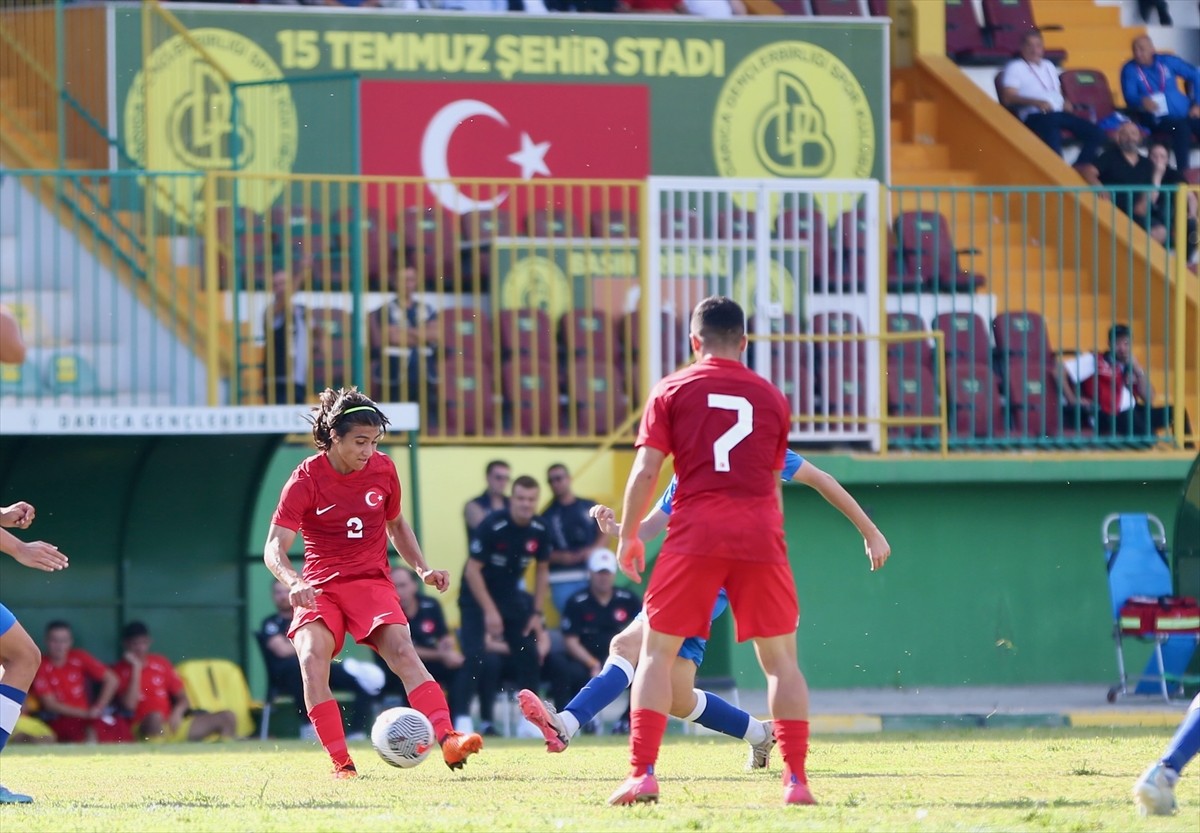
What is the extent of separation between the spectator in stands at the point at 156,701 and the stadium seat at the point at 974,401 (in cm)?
659

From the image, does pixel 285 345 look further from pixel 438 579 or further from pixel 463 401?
pixel 438 579

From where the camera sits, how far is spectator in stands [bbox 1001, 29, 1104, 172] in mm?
20297

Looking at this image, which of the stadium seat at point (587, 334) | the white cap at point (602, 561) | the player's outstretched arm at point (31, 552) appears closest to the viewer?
the player's outstretched arm at point (31, 552)

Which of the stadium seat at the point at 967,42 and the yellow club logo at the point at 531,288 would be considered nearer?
the yellow club logo at the point at 531,288

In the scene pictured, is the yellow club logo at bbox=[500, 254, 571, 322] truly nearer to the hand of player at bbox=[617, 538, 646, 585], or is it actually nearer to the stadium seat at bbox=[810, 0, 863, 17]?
the stadium seat at bbox=[810, 0, 863, 17]

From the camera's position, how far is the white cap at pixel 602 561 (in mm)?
14914

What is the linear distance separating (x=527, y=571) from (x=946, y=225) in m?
5.62

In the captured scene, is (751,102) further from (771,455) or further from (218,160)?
(771,455)

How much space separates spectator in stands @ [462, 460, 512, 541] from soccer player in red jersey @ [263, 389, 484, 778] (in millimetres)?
6269

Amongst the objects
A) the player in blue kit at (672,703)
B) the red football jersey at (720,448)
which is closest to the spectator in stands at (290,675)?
the player in blue kit at (672,703)

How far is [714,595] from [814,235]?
9970mm

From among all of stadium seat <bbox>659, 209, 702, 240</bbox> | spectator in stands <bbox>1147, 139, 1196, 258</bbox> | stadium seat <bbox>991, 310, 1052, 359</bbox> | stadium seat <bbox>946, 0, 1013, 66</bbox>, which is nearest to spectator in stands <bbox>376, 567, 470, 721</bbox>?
stadium seat <bbox>659, 209, 702, 240</bbox>

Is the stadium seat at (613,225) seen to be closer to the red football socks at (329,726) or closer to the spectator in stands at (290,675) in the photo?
the spectator in stands at (290,675)

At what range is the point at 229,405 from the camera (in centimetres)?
1530
